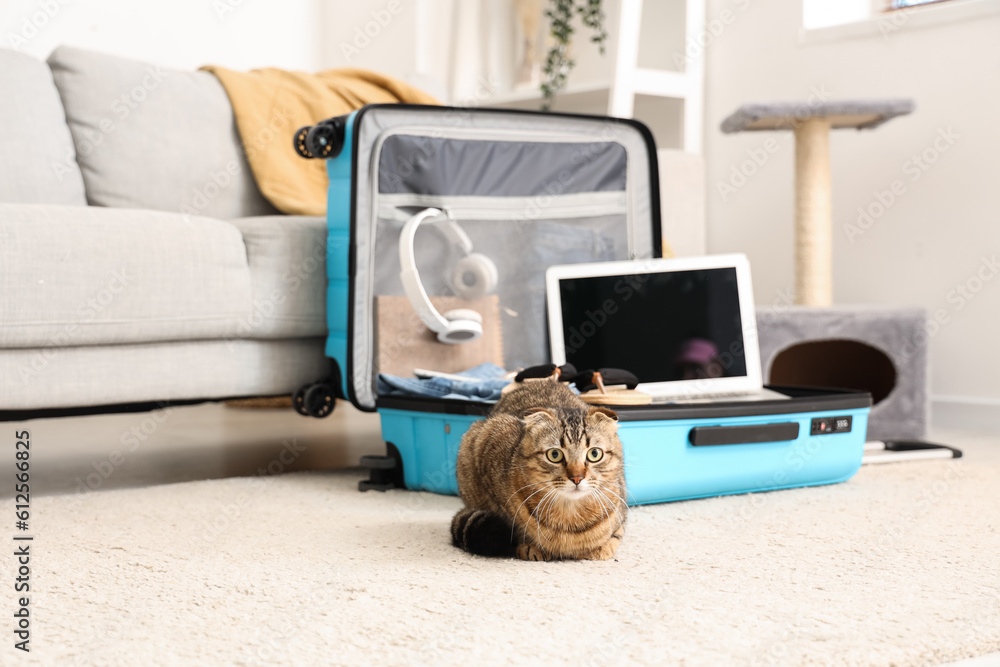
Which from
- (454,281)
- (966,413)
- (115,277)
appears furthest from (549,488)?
(966,413)

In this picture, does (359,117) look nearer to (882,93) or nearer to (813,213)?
(813,213)

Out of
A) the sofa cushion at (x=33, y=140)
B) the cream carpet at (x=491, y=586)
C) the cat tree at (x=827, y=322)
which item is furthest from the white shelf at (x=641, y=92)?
the cream carpet at (x=491, y=586)

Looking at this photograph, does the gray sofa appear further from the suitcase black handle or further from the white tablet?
the suitcase black handle

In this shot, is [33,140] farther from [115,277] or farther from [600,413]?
[600,413]

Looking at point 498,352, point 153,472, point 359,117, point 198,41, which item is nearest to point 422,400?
point 498,352

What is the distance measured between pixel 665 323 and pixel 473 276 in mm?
369

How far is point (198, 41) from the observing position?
10.2 feet

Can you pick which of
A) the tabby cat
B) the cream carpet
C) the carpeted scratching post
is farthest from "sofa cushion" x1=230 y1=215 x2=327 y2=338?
the carpeted scratching post

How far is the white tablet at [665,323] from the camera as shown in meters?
1.55

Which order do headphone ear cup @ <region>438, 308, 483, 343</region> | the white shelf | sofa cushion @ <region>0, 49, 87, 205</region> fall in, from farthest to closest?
the white shelf → sofa cushion @ <region>0, 49, 87, 205</region> → headphone ear cup @ <region>438, 308, 483, 343</region>

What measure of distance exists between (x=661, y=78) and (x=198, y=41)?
1.56 metres

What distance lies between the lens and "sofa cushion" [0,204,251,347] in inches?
54.9

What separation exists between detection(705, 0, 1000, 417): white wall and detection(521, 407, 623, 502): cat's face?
5.48 ft

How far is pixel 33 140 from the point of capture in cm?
190
